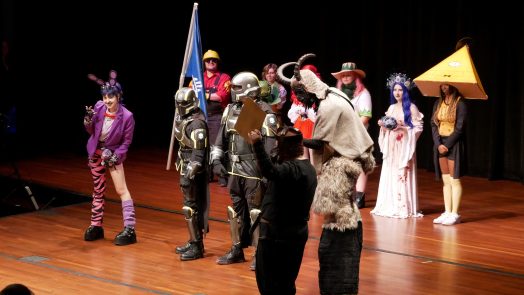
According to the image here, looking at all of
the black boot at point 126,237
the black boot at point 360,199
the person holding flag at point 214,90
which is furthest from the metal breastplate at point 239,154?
the person holding flag at point 214,90

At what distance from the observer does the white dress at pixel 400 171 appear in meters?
8.90

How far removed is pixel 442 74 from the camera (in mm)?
8477

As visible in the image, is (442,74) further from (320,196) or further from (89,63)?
(89,63)

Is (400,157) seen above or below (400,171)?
above

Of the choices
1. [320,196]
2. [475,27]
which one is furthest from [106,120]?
[475,27]

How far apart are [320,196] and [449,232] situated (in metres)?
3.25

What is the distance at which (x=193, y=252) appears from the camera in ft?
23.3

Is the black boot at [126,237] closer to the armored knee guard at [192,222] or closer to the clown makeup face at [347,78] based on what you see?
the armored knee guard at [192,222]

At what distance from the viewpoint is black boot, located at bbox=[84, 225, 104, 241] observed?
7.69 metres

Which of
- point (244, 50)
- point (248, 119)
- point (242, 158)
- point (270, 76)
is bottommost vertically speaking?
point (242, 158)

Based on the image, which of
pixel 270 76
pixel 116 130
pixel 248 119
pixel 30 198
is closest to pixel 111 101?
pixel 116 130

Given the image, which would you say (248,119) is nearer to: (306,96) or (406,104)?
(306,96)

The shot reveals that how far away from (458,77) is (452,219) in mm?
1348

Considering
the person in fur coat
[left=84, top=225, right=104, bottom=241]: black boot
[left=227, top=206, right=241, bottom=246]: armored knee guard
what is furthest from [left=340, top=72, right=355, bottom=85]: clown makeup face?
the person in fur coat
